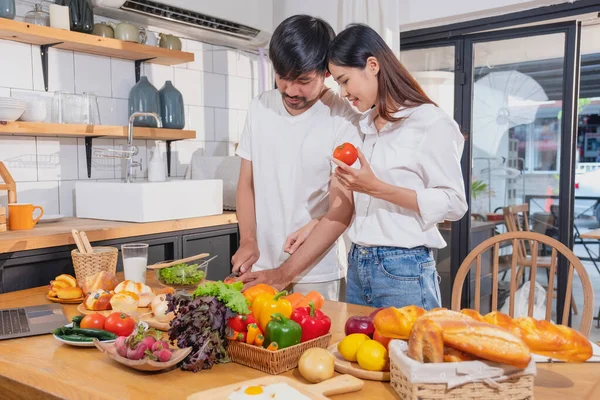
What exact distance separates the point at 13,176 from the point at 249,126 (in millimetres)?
1441

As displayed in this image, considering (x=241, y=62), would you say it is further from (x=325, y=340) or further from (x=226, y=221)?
(x=325, y=340)

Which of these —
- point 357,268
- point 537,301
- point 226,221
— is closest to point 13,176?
point 226,221

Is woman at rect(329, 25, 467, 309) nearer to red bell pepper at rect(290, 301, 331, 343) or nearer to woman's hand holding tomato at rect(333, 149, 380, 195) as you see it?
woman's hand holding tomato at rect(333, 149, 380, 195)

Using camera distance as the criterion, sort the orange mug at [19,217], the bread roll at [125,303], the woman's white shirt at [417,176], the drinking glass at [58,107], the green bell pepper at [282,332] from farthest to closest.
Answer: the drinking glass at [58,107], the orange mug at [19,217], the woman's white shirt at [417,176], the bread roll at [125,303], the green bell pepper at [282,332]

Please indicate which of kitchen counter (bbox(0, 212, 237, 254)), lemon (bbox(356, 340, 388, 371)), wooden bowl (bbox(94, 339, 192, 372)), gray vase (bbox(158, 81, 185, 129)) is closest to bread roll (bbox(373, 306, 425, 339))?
lemon (bbox(356, 340, 388, 371))

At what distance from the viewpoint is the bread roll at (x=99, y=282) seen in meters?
1.74

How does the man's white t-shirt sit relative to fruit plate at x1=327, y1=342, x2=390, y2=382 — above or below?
above

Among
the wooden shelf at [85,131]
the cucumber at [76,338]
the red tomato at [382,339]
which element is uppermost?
the wooden shelf at [85,131]

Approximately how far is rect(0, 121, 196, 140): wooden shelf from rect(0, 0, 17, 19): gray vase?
49cm

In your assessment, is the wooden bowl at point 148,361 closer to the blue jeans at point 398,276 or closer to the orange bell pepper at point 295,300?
the orange bell pepper at point 295,300

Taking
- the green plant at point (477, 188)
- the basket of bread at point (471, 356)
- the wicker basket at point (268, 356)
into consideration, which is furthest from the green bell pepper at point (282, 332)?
the green plant at point (477, 188)

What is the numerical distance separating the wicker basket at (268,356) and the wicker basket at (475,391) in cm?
28

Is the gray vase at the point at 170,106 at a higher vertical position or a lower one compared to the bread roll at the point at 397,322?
higher

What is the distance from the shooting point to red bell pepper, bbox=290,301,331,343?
4.09 feet
